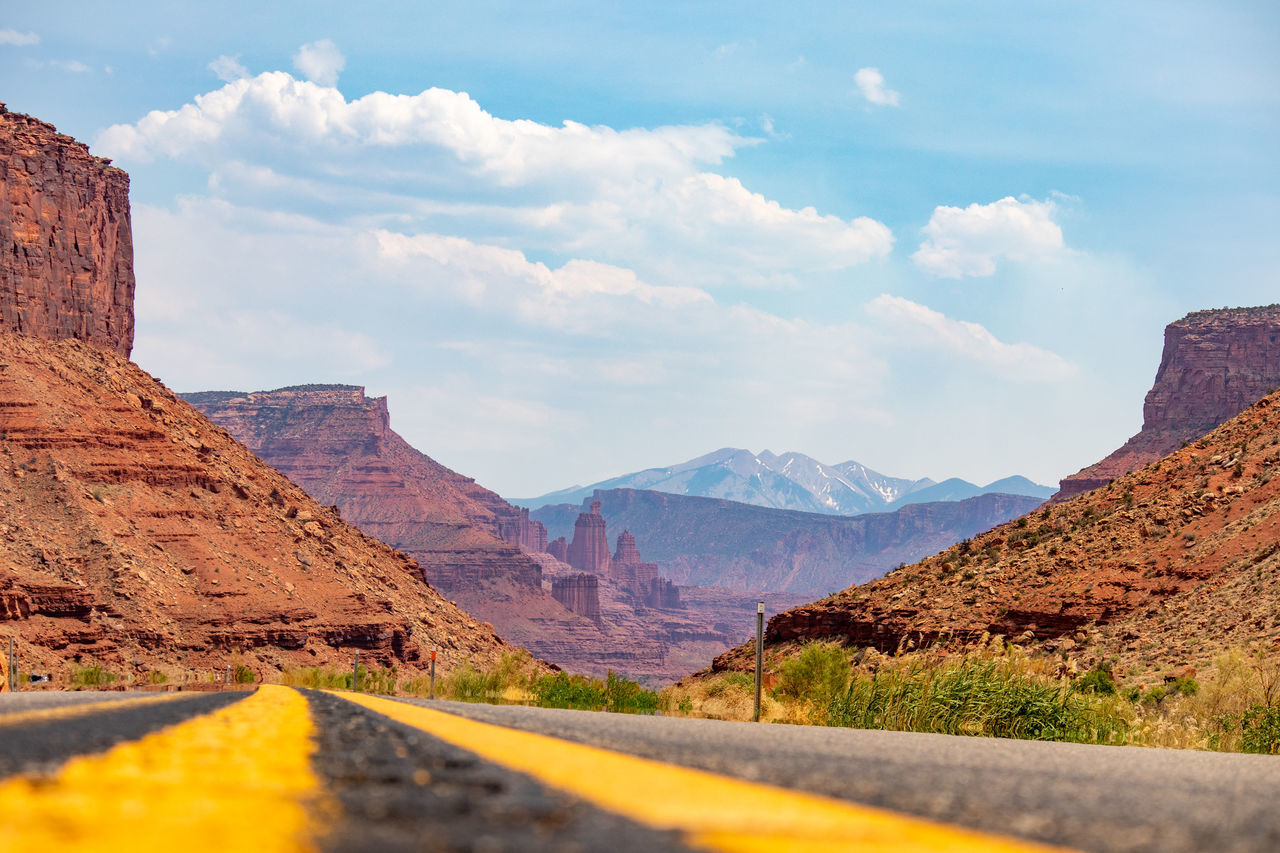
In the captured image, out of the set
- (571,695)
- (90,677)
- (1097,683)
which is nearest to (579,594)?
(90,677)

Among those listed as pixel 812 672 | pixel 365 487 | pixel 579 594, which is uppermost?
pixel 365 487

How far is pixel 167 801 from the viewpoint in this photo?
206cm

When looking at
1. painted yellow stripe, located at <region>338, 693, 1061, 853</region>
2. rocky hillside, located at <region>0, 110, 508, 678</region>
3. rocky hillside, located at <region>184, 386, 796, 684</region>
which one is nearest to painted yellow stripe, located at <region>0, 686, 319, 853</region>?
painted yellow stripe, located at <region>338, 693, 1061, 853</region>

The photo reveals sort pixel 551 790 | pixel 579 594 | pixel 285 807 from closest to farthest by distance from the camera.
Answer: pixel 285 807, pixel 551 790, pixel 579 594

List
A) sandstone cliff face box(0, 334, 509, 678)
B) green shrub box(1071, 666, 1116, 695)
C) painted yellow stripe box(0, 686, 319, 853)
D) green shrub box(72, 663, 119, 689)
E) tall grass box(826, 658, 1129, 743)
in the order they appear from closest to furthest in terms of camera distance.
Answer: painted yellow stripe box(0, 686, 319, 853), tall grass box(826, 658, 1129, 743), green shrub box(1071, 666, 1116, 695), green shrub box(72, 663, 119, 689), sandstone cliff face box(0, 334, 509, 678)

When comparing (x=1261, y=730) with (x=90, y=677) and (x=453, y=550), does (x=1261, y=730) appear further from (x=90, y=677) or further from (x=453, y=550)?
(x=453, y=550)

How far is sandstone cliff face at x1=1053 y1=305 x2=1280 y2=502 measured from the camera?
129 m

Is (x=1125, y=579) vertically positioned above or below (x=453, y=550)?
above

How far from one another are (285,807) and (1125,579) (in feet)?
99.6

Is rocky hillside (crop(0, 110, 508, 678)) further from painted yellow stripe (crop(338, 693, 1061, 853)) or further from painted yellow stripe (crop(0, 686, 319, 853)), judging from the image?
painted yellow stripe (crop(338, 693, 1061, 853))

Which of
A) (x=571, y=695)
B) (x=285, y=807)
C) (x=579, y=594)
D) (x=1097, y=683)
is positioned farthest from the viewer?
(x=579, y=594)

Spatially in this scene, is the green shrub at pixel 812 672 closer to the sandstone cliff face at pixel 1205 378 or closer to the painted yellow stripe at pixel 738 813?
the painted yellow stripe at pixel 738 813

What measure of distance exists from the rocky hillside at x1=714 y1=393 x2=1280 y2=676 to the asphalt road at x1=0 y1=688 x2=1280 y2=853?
20405 mm

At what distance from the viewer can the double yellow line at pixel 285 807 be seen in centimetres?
175
